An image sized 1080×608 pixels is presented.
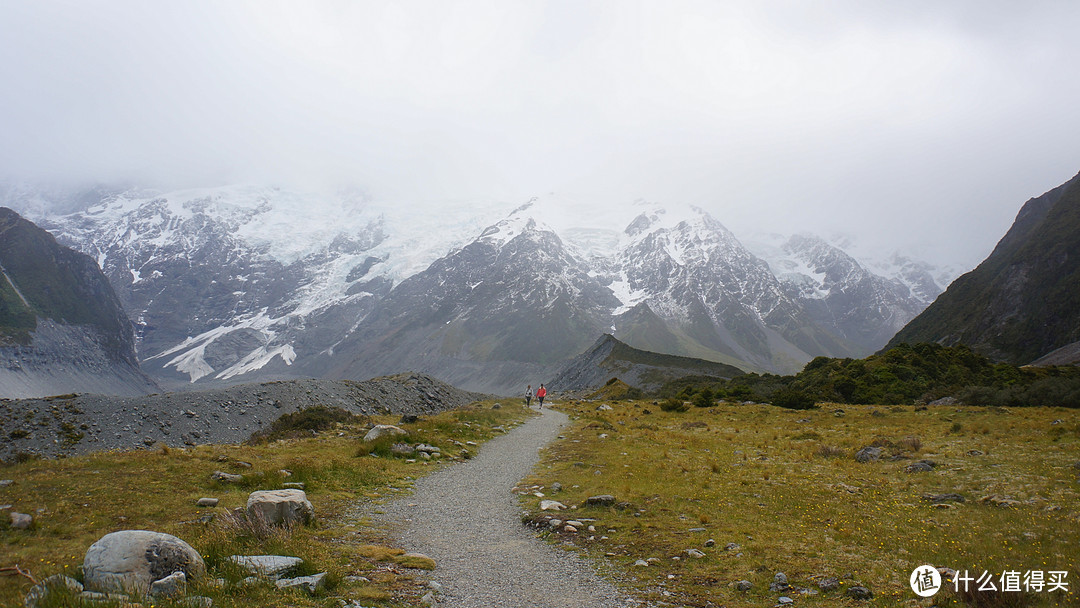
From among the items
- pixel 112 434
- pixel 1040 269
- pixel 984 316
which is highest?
pixel 1040 269

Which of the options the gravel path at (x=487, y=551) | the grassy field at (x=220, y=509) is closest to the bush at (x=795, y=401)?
the gravel path at (x=487, y=551)

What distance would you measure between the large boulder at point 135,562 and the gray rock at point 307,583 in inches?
51.2

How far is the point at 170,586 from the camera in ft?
24.4

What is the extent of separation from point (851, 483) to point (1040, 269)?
173554mm

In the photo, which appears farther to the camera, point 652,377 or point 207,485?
point 652,377

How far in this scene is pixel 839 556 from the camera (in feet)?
33.9

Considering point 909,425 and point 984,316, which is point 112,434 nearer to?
point 909,425

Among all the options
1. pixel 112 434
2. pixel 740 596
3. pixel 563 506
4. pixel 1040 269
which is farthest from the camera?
pixel 1040 269

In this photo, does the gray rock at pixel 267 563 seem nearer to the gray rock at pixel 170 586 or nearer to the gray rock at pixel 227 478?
the gray rock at pixel 170 586

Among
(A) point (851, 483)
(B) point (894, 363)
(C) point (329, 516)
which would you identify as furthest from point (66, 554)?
(B) point (894, 363)

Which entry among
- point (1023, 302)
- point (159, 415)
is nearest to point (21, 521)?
point (159, 415)

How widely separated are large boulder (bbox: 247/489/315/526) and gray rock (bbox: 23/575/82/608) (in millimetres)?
3632

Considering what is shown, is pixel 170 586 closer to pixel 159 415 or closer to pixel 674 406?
pixel 159 415

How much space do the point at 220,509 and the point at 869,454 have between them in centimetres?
2340
